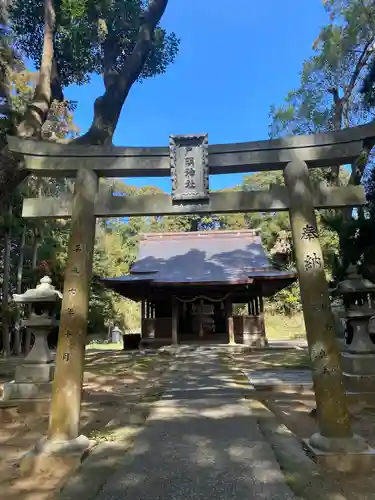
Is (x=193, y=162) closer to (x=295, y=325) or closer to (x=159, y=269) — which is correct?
(x=159, y=269)

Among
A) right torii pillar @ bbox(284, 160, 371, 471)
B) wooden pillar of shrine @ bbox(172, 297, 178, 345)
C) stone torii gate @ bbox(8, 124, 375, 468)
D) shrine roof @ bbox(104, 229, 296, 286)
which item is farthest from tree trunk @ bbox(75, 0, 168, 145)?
wooden pillar of shrine @ bbox(172, 297, 178, 345)

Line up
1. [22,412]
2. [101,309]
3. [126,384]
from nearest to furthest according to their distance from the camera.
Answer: [22,412] < [126,384] < [101,309]

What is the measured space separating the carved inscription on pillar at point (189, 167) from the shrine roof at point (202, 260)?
10532 mm

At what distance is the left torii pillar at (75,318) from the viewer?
3.56 meters

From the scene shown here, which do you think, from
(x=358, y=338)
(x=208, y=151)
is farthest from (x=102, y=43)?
(x=358, y=338)

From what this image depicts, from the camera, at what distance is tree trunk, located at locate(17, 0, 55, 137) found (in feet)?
24.6

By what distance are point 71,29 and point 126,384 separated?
28.9 feet

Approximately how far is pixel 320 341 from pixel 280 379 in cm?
402

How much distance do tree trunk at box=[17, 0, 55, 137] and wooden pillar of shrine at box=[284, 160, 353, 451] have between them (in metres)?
5.60

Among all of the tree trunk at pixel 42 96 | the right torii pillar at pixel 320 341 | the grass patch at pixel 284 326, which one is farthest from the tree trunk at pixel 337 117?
the grass patch at pixel 284 326

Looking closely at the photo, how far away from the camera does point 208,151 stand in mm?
4281

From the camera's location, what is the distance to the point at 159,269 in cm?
1673

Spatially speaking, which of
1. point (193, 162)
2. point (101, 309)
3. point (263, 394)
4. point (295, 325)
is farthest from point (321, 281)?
point (295, 325)

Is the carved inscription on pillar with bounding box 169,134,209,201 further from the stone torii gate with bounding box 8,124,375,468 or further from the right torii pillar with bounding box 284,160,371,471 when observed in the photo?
the right torii pillar with bounding box 284,160,371,471
